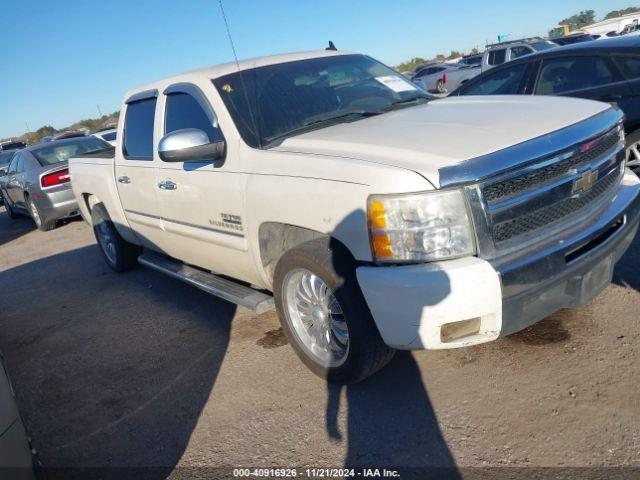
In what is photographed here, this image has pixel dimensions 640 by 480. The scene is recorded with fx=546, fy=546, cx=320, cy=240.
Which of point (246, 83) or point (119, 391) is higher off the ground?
point (246, 83)

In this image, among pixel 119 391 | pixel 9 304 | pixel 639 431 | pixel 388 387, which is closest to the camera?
pixel 639 431

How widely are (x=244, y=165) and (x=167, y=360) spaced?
1.61 m

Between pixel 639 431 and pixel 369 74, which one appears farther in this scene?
pixel 369 74

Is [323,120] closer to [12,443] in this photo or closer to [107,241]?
[12,443]

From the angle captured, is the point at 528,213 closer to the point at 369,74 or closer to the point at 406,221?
the point at 406,221

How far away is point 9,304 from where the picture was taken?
20.3 feet

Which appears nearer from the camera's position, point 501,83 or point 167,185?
point 167,185

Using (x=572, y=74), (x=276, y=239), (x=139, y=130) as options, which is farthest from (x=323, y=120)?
(x=572, y=74)

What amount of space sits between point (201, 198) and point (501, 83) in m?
4.28

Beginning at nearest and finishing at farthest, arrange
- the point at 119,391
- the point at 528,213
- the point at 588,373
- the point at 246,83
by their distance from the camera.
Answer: the point at 528,213 → the point at 588,373 → the point at 119,391 → the point at 246,83

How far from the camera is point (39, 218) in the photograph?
10.3 metres

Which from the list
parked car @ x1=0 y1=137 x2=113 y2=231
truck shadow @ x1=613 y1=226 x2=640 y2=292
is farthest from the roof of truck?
parked car @ x1=0 y1=137 x2=113 y2=231

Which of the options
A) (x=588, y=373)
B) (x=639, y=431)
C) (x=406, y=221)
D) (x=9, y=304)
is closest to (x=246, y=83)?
(x=406, y=221)

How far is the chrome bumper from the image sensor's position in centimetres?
259
